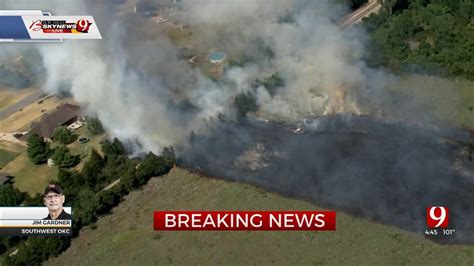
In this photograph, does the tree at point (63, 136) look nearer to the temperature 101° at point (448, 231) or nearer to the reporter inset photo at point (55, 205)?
the reporter inset photo at point (55, 205)

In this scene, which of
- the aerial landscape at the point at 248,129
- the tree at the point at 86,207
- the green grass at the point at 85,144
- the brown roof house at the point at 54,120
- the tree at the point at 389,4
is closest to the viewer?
the aerial landscape at the point at 248,129

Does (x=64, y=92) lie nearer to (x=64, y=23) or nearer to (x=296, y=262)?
(x=64, y=23)

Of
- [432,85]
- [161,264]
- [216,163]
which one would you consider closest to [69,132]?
[216,163]

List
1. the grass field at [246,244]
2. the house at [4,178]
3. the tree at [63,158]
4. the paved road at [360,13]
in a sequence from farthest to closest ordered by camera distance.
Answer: the paved road at [360,13]
the tree at [63,158]
the house at [4,178]
the grass field at [246,244]

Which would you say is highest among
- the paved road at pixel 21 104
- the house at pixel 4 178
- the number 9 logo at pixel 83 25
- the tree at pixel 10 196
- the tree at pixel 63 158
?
the number 9 logo at pixel 83 25

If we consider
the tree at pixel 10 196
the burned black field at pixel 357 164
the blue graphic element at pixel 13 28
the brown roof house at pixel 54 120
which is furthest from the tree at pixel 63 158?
the blue graphic element at pixel 13 28

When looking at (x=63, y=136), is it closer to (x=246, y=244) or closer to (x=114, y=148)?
(x=114, y=148)
